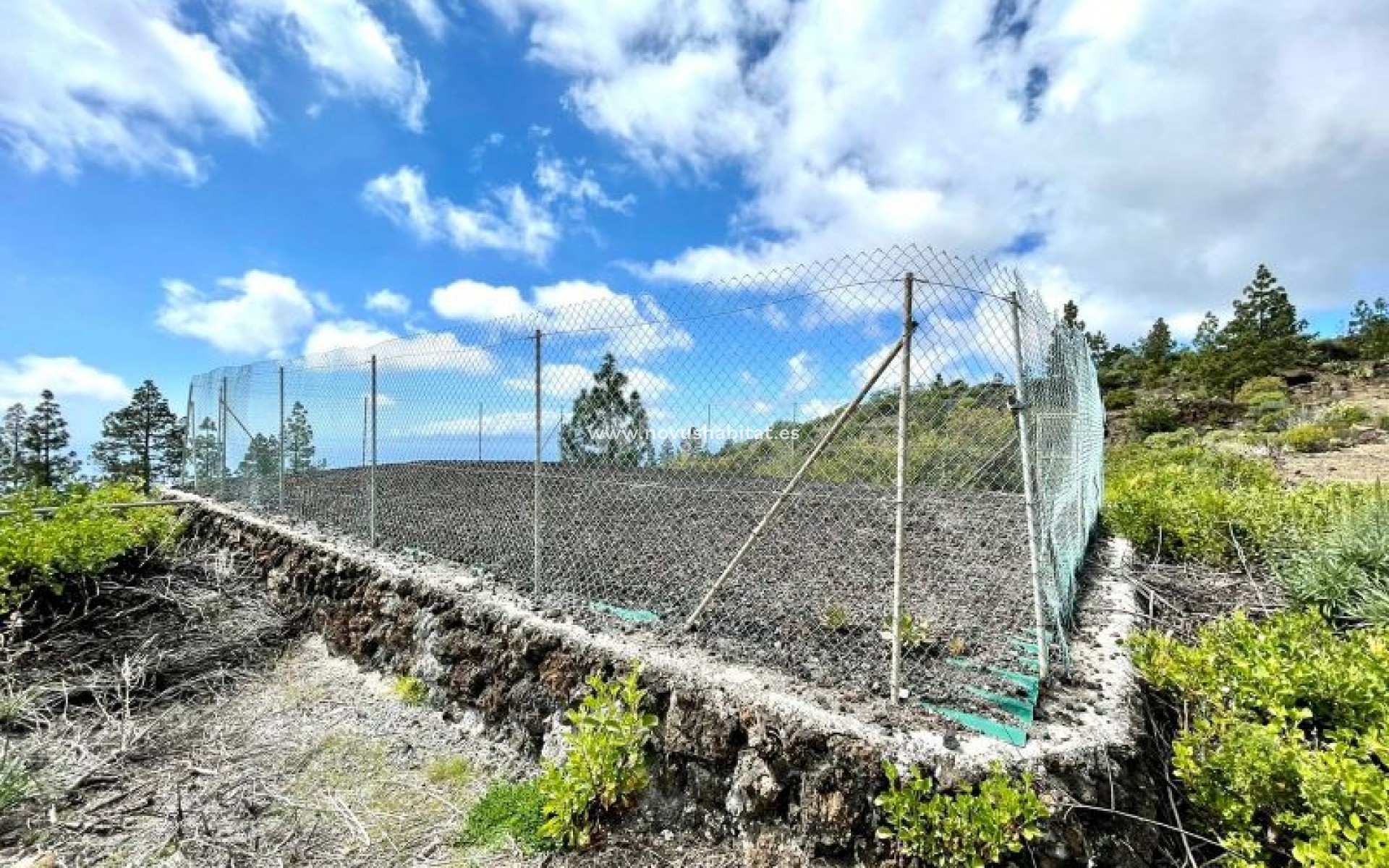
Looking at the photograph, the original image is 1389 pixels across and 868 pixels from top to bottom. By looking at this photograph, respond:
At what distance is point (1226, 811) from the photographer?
197cm

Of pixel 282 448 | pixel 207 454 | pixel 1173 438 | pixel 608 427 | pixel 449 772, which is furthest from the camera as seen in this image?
pixel 1173 438

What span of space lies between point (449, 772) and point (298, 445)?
5.04 m

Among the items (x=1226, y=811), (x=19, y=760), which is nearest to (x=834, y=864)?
(x=1226, y=811)

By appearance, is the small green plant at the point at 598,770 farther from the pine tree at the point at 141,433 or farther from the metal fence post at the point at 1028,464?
the pine tree at the point at 141,433

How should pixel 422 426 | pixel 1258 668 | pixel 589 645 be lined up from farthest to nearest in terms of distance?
pixel 422 426, pixel 589 645, pixel 1258 668

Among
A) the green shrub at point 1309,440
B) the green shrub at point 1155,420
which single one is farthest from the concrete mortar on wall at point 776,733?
the green shrub at point 1155,420

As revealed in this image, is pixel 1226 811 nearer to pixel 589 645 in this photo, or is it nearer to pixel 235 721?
pixel 589 645

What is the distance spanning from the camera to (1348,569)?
343 centimetres

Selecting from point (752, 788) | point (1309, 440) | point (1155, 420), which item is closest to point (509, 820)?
point (752, 788)

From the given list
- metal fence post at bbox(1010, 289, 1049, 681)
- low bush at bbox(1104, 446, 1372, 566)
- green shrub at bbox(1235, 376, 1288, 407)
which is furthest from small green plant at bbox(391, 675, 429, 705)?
green shrub at bbox(1235, 376, 1288, 407)

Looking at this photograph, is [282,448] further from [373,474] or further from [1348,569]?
[1348,569]

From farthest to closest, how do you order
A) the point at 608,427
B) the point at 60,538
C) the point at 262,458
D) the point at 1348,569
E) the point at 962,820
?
the point at 262,458, the point at 60,538, the point at 608,427, the point at 1348,569, the point at 962,820

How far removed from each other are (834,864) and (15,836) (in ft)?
12.1

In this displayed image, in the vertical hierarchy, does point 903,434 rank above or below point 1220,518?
above
